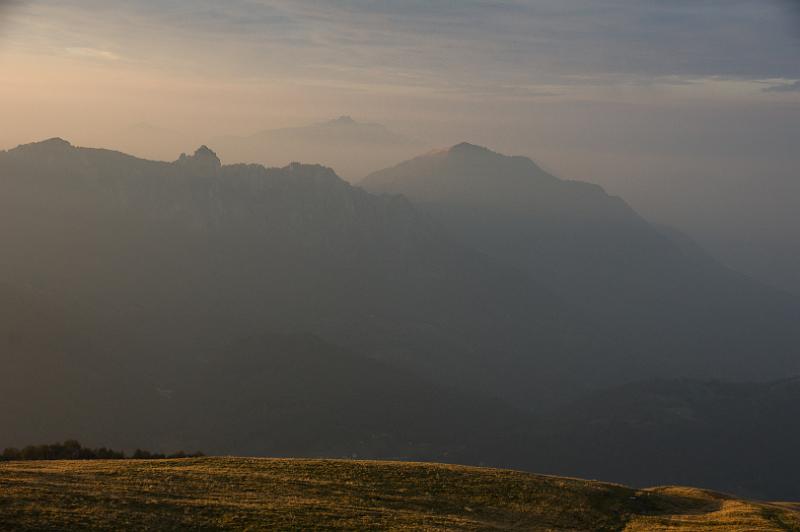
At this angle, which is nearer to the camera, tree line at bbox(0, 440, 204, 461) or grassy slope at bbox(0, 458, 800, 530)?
grassy slope at bbox(0, 458, 800, 530)

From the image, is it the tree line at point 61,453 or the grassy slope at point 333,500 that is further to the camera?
the tree line at point 61,453

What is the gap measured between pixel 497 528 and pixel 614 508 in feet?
69.2

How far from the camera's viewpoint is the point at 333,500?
68.8 m

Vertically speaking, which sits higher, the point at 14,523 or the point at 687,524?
the point at 14,523

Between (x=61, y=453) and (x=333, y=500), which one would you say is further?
(x=61, y=453)

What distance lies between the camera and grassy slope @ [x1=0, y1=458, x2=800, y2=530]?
55781mm

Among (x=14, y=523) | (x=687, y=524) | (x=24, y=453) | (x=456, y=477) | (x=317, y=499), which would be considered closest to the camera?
(x=14, y=523)

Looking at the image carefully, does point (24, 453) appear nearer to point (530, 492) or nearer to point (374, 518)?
point (374, 518)

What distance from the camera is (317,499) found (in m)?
68.5

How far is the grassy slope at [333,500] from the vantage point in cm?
5578

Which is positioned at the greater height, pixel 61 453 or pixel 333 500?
pixel 61 453

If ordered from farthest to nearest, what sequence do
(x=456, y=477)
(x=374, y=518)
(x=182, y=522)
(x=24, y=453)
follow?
(x=24, y=453) → (x=456, y=477) → (x=374, y=518) → (x=182, y=522)

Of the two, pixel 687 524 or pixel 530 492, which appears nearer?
pixel 687 524

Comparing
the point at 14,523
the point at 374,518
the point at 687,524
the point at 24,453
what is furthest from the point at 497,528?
the point at 24,453
